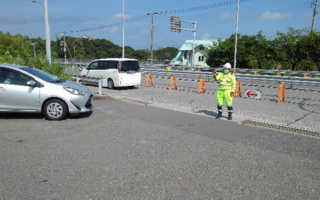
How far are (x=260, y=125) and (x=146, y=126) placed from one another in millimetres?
3266

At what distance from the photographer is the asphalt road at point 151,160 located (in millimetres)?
3564

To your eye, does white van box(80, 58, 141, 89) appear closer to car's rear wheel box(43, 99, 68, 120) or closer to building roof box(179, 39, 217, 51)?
car's rear wheel box(43, 99, 68, 120)

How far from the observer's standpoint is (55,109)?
721 centimetres

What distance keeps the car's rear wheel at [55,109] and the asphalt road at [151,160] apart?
0.23m

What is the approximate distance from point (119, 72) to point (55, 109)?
7976 millimetres

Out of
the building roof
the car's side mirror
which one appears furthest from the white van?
the building roof

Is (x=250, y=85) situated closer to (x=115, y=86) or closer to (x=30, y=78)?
(x=115, y=86)

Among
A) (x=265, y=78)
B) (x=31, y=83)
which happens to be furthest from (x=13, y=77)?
(x=265, y=78)

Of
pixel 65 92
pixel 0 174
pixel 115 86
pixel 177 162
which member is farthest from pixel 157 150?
pixel 115 86

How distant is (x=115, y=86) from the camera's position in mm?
15109

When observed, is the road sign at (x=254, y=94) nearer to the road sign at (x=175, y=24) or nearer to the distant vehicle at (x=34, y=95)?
the distant vehicle at (x=34, y=95)

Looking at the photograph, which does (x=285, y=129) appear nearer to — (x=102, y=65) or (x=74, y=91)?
(x=74, y=91)

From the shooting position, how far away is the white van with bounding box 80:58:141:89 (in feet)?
49.0

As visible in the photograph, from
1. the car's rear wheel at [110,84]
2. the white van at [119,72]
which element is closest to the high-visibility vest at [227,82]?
the white van at [119,72]
